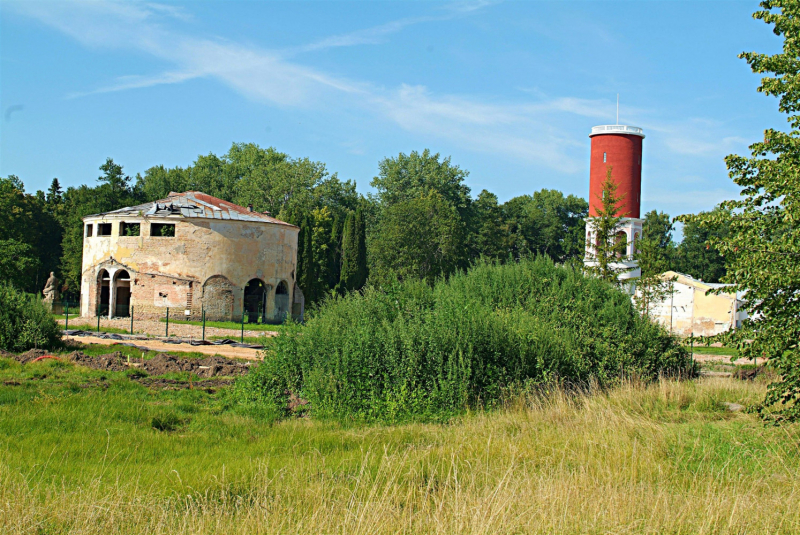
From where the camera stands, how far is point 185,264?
36.1 m

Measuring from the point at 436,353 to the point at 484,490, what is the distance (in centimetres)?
527

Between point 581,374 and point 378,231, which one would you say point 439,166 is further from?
point 581,374

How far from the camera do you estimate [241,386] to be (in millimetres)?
12453

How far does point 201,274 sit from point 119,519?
31648mm

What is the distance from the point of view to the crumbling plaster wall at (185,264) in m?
36.1

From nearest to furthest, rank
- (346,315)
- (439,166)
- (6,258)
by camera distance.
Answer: (346,315), (6,258), (439,166)

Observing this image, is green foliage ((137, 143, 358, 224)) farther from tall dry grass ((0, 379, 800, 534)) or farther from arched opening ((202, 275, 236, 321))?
tall dry grass ((0, 379, 800, 534))

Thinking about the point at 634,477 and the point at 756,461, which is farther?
the point at 756,461

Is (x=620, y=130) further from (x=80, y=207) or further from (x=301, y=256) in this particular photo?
(x=80, y=207)

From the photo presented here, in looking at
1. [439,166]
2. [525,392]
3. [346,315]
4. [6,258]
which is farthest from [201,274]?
[439,166]

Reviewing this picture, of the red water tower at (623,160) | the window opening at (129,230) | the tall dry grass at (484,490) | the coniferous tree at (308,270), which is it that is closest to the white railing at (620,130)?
the red water tower at (623,160)

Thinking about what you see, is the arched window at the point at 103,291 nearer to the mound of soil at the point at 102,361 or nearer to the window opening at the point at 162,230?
the window opening at the point at 162,230

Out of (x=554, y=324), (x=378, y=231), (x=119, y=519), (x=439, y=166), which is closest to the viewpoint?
(x=119, y=519)

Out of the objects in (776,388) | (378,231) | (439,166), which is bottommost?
(776,388)
